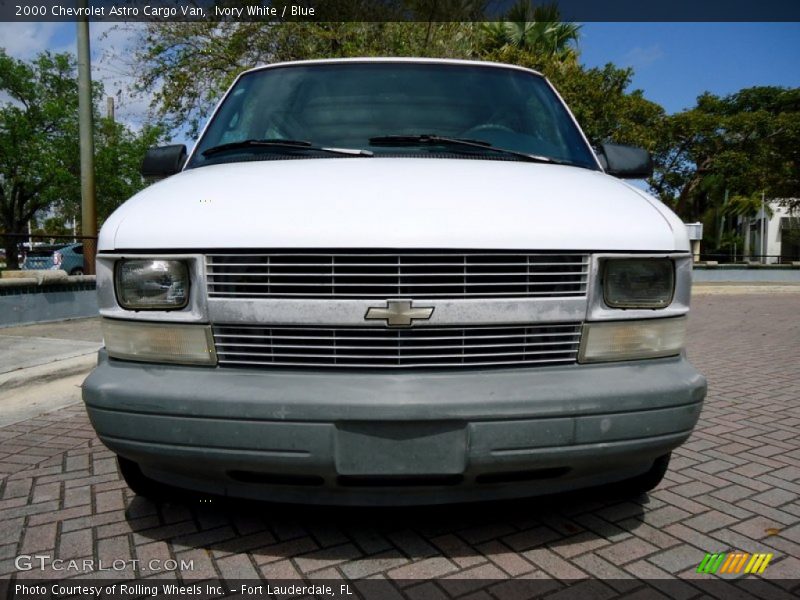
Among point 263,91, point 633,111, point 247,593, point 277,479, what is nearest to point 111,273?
point 277,479

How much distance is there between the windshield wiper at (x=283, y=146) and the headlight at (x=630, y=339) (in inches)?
49.1

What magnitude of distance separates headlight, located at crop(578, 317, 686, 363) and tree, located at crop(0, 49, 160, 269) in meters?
26.4

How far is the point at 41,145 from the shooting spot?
90.0 feet

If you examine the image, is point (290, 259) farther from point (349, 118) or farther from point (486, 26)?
point (486, 26)

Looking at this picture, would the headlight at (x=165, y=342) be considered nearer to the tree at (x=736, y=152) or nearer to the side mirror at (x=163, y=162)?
the side mirror at (x=163, y=162)

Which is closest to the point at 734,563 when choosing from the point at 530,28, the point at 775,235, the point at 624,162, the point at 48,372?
the point at 624,162

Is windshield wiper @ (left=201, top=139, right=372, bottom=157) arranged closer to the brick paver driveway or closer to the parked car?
the brick paver driveway

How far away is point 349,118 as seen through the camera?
3215 millimetres

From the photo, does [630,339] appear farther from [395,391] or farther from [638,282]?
[395,391]

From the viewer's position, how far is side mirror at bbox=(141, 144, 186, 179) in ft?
11.5

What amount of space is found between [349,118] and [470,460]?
1.84 metres

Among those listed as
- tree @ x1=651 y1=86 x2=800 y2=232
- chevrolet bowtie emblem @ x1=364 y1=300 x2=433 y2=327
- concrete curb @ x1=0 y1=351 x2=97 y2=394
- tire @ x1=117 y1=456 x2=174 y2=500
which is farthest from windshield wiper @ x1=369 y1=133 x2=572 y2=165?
tree @ x1=651 y1=86 x2=800 y2=232

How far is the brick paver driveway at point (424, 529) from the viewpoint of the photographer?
2.34 meters

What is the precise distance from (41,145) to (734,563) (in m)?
30.6
